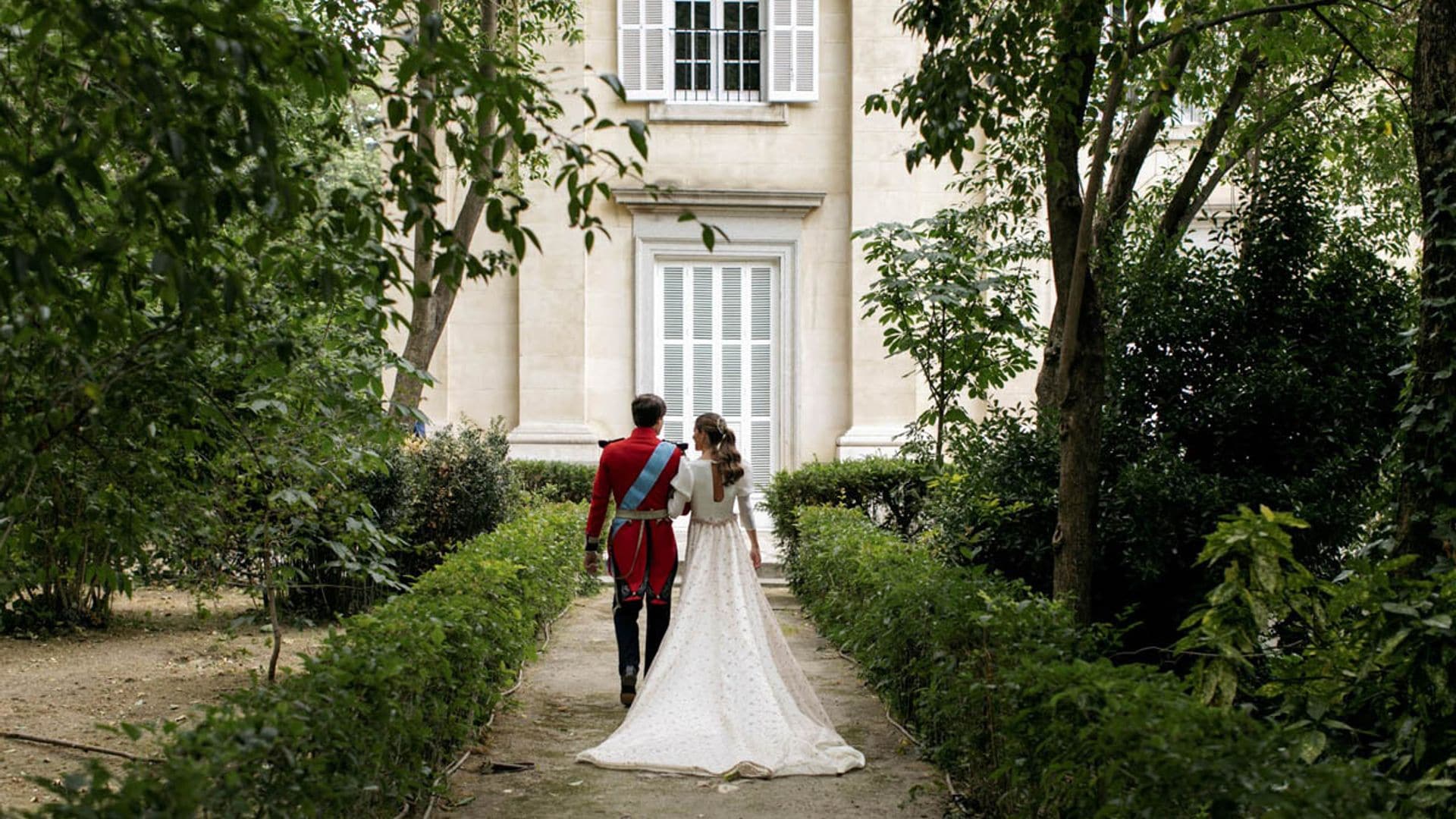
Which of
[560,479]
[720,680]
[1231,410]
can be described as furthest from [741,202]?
[720,680]

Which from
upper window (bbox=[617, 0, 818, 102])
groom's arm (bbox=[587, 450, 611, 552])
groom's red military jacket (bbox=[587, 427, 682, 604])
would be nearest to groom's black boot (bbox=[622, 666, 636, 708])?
groom's red military jacket (bbox=[587, 427, 682, 604])

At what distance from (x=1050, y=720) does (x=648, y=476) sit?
4203 mm

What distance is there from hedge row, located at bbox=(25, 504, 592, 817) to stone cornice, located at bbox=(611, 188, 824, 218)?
11.6 metres

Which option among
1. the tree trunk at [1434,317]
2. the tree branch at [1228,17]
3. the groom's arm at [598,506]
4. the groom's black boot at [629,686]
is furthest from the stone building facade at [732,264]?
the tree trunk at [1434,317]

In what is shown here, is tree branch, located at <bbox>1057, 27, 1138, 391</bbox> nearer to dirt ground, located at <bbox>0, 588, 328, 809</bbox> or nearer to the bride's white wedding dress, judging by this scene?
the bride's white wedding dress

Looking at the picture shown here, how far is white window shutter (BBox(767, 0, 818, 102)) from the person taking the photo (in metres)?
20.1

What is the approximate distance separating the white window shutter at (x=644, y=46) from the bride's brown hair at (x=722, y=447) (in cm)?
1231

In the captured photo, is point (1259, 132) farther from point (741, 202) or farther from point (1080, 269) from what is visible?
point (741, 202)

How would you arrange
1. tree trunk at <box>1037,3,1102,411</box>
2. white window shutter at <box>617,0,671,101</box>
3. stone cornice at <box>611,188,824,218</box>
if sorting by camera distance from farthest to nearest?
white window shutter at <box>617,0,671,101</box> → stone cornice at <box>611,188,824,218</box> → tree trunk at <box>1037,3,1102,411</box>

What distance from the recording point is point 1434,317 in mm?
5609

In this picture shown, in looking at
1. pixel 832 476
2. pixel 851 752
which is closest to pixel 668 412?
pixel 832 476

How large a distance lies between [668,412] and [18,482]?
15550 millimetres

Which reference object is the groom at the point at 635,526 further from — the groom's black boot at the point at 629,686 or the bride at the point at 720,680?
the bride at the point at 720,680

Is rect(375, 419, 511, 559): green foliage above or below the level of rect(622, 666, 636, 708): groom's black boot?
above
